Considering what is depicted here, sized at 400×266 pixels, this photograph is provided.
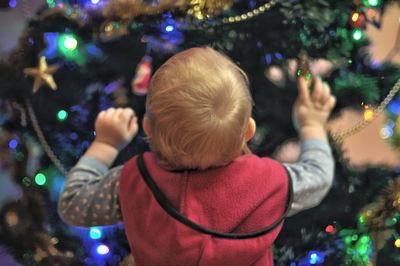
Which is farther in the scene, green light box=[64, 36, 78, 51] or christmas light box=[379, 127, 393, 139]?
christmas light box=[379, 127, 393, 139]

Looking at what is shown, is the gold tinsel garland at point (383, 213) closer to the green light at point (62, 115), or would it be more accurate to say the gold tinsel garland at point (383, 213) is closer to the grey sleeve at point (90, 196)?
the grey sleeve at point (90, 196)

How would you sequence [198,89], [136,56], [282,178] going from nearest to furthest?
1. [198,89]
2. [282,178]
3. [136,56]

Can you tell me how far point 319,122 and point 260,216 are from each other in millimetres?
261

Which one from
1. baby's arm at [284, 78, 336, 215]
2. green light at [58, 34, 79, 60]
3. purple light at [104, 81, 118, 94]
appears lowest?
baby's arm at [284, 78, 336, 215]

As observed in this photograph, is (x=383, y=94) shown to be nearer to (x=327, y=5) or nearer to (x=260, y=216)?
(x=327, y=5)

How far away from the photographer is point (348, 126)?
949mm

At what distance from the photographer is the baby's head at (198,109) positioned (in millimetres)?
623

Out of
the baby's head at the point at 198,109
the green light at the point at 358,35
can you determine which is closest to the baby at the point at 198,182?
the baby's head at the point at 198,109

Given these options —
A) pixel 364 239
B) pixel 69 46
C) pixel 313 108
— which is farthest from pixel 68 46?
pixel 364 239

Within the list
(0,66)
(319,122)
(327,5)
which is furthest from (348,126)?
(0,66)

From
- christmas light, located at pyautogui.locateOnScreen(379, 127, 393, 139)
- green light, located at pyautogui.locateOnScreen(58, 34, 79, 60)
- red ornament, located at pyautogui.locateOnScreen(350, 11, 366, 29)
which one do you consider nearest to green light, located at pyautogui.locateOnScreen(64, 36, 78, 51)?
green light, located at pyautogui.locateOnScreen(58, 34, 79, 60)

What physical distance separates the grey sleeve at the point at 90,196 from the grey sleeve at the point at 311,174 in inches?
11.3

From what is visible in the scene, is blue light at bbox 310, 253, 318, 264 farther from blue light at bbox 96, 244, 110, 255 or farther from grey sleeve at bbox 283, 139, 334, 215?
blue light at bbox 96, 244, 110, 255

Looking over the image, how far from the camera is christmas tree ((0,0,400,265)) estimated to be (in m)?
0.87
